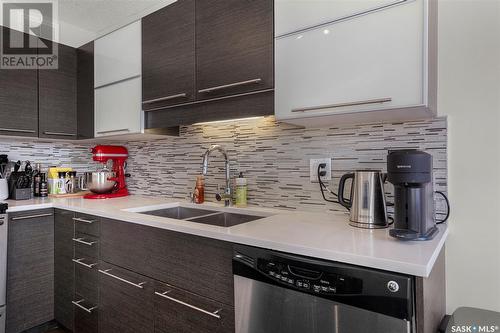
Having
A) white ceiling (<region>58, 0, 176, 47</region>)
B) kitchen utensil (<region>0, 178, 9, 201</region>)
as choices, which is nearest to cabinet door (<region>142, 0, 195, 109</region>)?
white ceiling (<region>58, 0, 176, 47</region>)

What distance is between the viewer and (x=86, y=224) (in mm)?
1828

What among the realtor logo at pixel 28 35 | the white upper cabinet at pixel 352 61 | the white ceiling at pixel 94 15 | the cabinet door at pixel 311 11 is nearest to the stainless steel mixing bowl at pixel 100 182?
the realtor logo at pixel 28 35

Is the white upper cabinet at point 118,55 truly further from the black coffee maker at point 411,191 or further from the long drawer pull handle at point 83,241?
the black coffee maker at point 411,191

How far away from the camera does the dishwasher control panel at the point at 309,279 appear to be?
876 mm

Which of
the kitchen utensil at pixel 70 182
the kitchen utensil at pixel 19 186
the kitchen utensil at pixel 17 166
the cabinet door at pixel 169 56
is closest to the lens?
the cabinet door at pixel 169 56

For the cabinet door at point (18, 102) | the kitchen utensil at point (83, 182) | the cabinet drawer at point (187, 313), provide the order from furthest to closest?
the kitchen utensil at point (83, 182) → the cabinet door at point (18, 102) → the cabinet drawer at point (187, 313)

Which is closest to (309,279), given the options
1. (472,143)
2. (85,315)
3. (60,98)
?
(472,143)

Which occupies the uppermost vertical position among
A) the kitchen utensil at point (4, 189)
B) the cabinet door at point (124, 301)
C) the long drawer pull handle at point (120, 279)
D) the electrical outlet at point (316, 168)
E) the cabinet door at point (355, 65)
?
the cabinet door at point (355, 65)

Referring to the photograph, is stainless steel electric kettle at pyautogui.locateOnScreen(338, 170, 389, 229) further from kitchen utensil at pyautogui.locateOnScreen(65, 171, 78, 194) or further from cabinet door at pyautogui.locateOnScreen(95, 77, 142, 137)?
kitchen utensil at pyautogui.locateOnScreen(65, 171, 78, 194)

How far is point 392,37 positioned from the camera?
1108mm

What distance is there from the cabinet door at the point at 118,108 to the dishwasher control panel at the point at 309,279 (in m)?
1.39

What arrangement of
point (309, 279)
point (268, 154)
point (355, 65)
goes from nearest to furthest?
point (309, 279) < point (355, 65) < point (268, 154)

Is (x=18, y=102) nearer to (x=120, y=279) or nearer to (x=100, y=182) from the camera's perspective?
(x=100, y=182)

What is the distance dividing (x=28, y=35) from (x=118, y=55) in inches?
28.4
